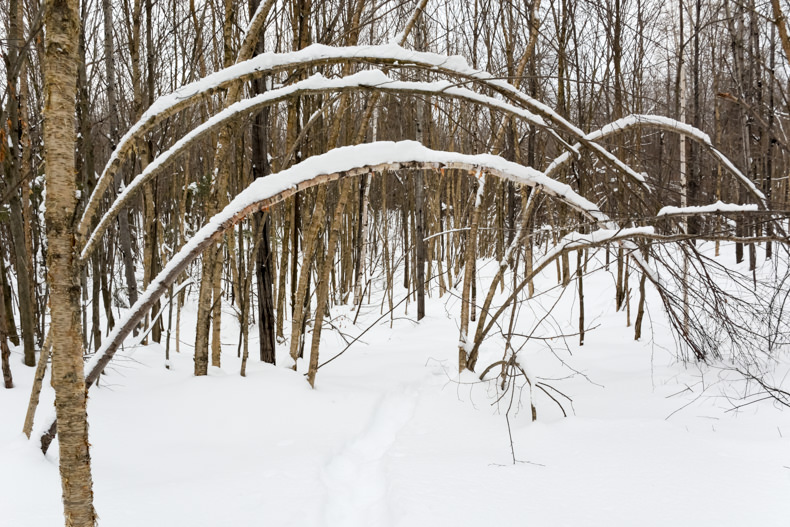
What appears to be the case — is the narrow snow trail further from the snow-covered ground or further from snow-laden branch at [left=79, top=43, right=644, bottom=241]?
snow-laden branch at [left=79, top=43, right=644, bottom=241]

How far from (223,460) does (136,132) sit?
1.81 meters

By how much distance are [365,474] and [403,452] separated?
1.13 ft

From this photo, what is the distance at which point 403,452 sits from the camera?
313 centimetres

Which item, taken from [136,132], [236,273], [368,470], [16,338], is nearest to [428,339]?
[236,273]

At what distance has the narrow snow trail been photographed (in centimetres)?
238

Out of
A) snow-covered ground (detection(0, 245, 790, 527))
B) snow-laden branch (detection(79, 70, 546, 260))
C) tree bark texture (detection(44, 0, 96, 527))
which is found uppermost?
snow-laden branch (detection(79, 70, 546, 260))

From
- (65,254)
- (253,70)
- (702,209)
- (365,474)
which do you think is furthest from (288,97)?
(365,474)

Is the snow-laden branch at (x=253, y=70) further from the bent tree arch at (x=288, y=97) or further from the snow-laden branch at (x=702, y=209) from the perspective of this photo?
the snow-laden branch at (x=702, y=209)

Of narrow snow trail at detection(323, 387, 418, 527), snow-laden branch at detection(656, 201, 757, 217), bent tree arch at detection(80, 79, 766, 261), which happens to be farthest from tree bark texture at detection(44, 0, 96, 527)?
Answer: snow-laden branch at detection(656, 201, 757, 217)

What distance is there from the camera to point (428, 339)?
7.18 m

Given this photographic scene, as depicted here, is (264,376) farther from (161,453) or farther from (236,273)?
(236,273)

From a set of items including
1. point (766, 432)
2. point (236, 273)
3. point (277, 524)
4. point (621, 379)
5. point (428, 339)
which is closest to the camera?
point (277, 524)

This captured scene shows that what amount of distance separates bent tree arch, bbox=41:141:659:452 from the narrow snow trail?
4.20 ft

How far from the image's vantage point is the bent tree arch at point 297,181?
5.83 ft
